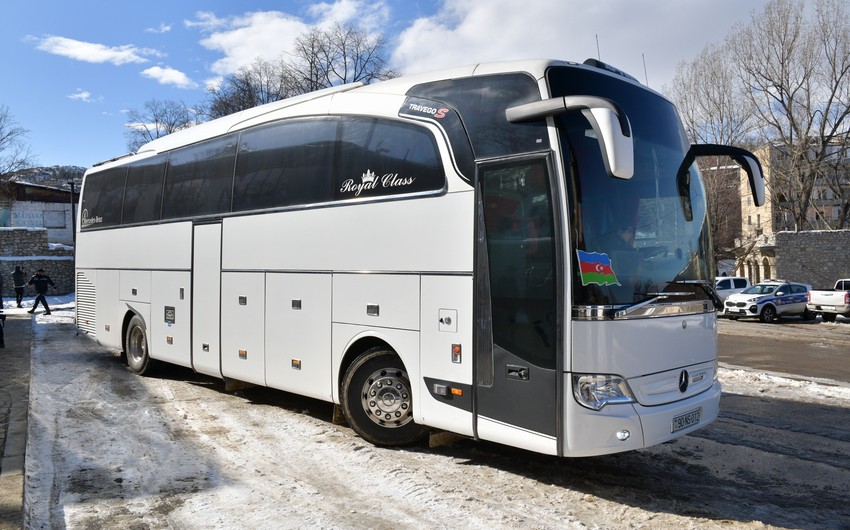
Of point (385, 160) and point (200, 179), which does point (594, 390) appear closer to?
point (385, 160)

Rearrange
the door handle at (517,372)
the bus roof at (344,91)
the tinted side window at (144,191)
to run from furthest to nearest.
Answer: the tinted side window at (144,191)
the bus roof at (344,91)
the door handle at (517,372)


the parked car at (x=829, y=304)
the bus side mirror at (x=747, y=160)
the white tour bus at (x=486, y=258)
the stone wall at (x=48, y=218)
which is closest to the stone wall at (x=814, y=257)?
the parked car at (x=829, y=304)

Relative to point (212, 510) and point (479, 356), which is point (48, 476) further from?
point (479, 356)

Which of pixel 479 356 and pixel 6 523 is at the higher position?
pixel 479 356

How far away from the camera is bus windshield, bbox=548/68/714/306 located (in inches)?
195

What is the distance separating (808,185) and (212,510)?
48.9 meters

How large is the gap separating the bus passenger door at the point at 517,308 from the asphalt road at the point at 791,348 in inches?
347

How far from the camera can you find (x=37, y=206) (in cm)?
4884

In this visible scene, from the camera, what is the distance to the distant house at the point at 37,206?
46.9 metres

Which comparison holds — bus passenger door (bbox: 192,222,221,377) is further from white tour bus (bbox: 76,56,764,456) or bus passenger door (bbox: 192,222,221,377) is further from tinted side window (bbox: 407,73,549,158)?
tinted side window (bbox: 407,73,549,158)

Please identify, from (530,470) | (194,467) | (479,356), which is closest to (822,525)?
(530,470)

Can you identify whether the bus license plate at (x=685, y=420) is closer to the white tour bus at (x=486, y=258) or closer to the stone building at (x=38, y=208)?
the white tour bus at (x=486, y=258)

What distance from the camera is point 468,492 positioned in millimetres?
5340

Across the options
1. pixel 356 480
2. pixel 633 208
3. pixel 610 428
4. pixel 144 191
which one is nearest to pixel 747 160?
pixel 633 208
